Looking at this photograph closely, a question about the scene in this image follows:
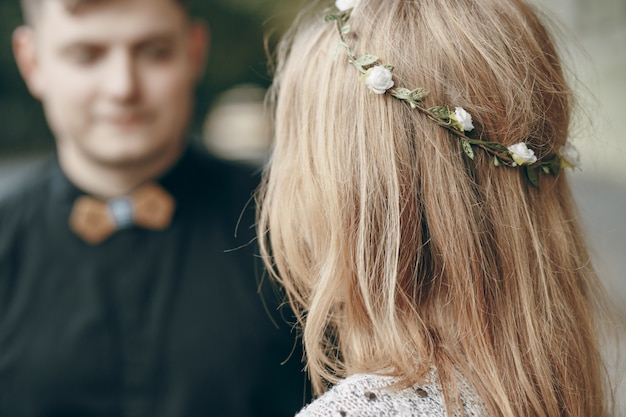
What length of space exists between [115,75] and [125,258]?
1.88 feet

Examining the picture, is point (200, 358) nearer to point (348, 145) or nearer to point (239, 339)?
point (239, 339)

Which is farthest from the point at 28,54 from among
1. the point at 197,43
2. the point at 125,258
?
the point at 125,258

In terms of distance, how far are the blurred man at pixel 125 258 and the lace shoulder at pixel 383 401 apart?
96 centimetres

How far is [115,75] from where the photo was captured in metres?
2.08

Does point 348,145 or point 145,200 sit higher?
point 348,145

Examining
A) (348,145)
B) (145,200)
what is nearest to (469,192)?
(348,145)

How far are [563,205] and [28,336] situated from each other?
1.58 meters

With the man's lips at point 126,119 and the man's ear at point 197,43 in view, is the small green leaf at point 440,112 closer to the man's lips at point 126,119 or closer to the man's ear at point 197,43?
the man's lips at point 126,119

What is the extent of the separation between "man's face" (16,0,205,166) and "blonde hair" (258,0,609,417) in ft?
3.11

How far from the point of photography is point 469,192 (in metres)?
1.21

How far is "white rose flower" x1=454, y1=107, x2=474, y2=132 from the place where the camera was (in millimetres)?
1156

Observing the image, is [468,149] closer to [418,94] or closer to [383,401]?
[418,94]

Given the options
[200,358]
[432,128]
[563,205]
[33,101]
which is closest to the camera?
[432,128]

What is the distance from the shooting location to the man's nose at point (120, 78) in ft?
6.77
